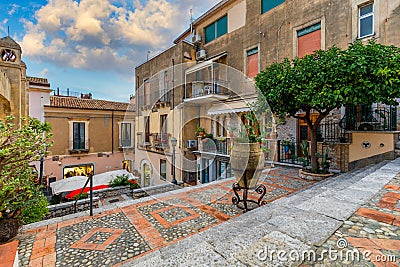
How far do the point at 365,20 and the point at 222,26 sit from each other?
843cm

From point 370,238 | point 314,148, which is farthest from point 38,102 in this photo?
point 370,238

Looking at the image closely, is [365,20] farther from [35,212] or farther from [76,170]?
[76,170]

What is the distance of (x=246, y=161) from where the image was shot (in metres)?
4.46

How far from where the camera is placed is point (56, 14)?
35.3 feet

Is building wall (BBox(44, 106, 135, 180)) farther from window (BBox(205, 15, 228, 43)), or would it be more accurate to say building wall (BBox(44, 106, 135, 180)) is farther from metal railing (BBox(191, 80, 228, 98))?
window (BBox(205, 15, 228, 43))

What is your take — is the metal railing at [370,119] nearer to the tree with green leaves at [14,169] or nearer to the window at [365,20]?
the window at [365,20]

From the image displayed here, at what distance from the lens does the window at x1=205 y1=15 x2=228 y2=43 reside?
45.6 feet

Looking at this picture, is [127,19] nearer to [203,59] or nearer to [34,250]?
[203,59]

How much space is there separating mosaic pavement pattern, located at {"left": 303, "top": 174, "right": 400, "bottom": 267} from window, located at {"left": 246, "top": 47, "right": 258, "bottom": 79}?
988cm

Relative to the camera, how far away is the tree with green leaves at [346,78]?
5.27 m

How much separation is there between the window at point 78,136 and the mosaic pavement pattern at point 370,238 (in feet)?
64.1

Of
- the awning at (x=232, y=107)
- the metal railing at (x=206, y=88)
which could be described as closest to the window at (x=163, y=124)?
the metal railing at (x=206, y=88)

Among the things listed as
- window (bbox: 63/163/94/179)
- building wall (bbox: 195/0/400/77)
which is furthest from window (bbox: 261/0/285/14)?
window (bbox: 63/163/94/179)

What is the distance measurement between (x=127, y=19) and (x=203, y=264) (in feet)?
46.3
